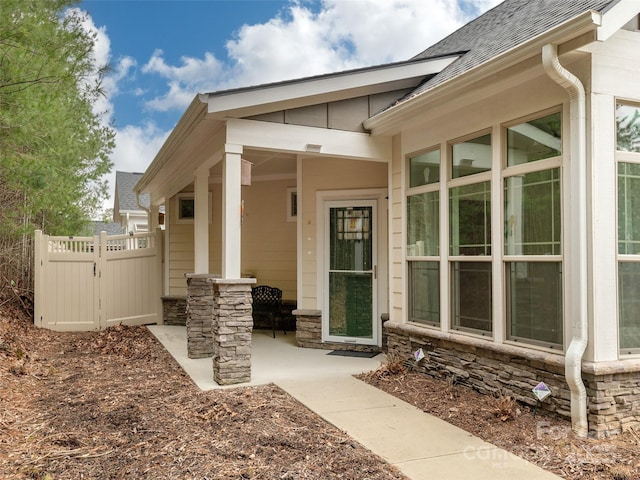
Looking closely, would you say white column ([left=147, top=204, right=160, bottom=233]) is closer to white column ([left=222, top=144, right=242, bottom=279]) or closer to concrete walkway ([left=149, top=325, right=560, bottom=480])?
concrete walkway ([left=149, top=325, right=560, bottom=480])

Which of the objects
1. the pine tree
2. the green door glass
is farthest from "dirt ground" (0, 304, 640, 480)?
the pine tree

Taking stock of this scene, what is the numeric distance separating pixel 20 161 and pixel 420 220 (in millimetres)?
4925

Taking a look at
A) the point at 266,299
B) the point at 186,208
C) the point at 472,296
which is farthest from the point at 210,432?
the point at 186,208

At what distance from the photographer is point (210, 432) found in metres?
3.66

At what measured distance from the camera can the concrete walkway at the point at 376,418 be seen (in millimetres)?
2998

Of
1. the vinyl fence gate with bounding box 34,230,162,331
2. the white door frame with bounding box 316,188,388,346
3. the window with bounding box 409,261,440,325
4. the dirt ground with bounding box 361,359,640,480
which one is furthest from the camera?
the vinyl fence gate with bounding box 34,230,162,331

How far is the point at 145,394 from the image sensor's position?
4.75 metres

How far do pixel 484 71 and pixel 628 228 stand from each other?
159cm

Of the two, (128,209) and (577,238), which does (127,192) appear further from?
(577,238)

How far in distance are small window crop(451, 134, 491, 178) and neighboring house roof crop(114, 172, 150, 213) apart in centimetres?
1241

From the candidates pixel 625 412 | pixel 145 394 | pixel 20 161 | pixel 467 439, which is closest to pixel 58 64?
pixel 20 161

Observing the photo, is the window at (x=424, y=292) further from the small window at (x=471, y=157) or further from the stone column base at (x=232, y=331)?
the stone column base at (x=232, y=331)

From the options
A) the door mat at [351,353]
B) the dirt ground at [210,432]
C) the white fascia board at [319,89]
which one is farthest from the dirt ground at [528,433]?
the white fascia board at [319,89]

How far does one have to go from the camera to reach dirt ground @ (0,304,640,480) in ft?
9.75
